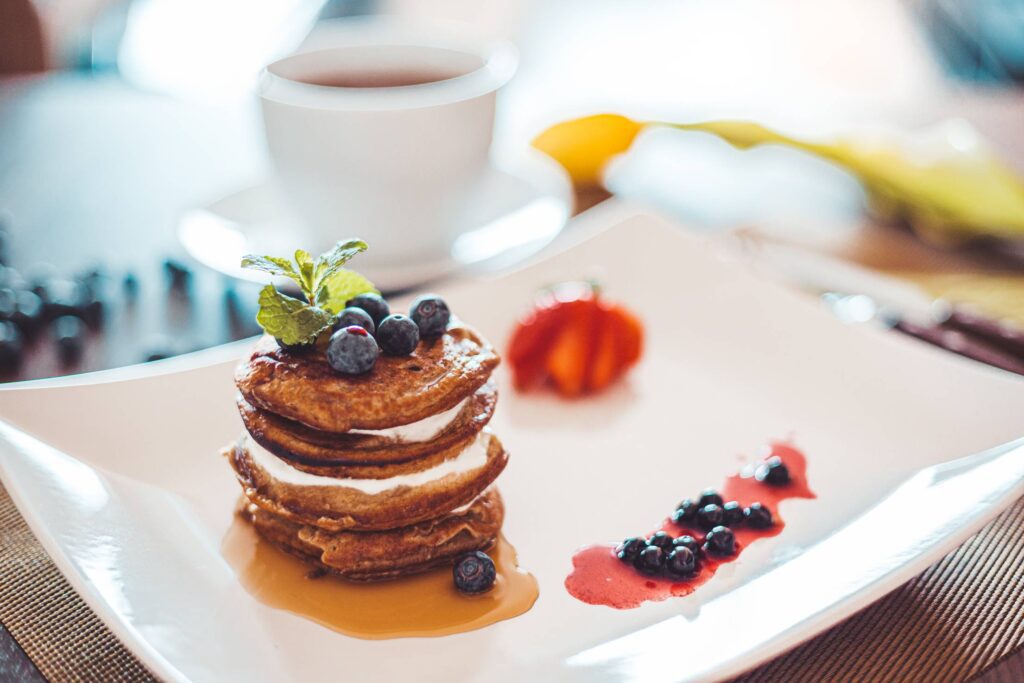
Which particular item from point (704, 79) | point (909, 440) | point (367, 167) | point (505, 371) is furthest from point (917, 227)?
point (704, 79)

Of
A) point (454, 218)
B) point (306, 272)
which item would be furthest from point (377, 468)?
point (454, 218)

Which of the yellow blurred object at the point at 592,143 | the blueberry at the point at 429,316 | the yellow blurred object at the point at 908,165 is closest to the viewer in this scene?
the blueberry at the point at 429,316

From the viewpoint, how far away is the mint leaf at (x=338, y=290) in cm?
165

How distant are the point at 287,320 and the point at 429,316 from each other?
238 mm

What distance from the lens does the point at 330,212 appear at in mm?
2434

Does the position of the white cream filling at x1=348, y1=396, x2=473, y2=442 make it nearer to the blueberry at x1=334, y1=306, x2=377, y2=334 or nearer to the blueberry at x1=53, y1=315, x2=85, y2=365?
the blueberry at x1=334, y1=306, x2=377, y2=334

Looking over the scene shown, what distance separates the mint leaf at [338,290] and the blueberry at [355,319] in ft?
0.33

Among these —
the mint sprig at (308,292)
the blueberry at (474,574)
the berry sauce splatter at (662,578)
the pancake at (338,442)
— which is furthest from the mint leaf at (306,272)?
the berry sauce splatter at (662,578)

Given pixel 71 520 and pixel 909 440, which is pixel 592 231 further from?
pixel 71 520

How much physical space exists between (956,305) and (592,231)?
911 mm

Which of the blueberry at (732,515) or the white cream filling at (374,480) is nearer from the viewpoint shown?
the white cream filling at (374,480)

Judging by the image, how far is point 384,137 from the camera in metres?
2.30

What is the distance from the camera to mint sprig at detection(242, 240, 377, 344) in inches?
60.6

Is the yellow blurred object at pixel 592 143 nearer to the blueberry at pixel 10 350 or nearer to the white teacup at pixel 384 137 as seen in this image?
the white teacup at pixel 384 137
